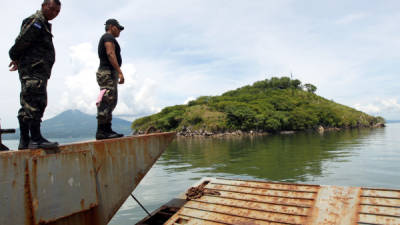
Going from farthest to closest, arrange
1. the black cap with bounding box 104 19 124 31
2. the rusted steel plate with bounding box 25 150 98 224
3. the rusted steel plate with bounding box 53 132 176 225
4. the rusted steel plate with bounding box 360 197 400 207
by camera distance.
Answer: the black cap with bounding box 104 19 124 31 → the rusted steel plate with bounding box 360 197 400 207 → the rusted steel plate with bounding box 53 132 176 225 → the rusted steel plate with bounding box 25 150 98 224

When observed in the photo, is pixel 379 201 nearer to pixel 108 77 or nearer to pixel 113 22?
pixel 108 77

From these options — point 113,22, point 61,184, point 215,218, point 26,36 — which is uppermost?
point 113,22

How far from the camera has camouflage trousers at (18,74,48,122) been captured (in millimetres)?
3924

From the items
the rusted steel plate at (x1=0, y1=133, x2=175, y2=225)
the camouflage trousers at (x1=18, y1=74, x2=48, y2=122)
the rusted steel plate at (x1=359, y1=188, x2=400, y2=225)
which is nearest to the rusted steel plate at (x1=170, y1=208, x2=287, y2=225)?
the rusted steel plate at (x1=0, y1=133, x2=175, y2=225)

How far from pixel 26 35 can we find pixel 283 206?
5.69m

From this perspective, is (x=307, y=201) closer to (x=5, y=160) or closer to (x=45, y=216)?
Answer: (x=45, y=216)

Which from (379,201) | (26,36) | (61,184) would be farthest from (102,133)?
(379,201)

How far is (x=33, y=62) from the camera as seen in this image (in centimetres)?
400

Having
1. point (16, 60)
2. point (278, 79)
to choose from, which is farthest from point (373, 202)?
point (278, 79)

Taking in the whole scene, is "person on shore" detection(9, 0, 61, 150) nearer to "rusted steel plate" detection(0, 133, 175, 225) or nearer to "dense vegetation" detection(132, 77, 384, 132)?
"rusted steel plate" detection(0, 133, 175, 225)

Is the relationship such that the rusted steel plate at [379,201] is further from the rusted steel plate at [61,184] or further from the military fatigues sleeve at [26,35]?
the military fatigues sleeve at [26,35]

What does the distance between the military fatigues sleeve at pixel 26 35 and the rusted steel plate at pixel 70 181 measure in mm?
1620

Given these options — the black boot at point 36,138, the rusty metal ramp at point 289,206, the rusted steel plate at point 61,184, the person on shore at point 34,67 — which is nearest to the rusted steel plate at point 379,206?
the rusty metal ramp at point 289,206

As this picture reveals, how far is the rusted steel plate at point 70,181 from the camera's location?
338 cm
